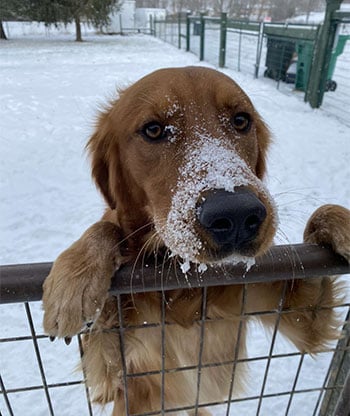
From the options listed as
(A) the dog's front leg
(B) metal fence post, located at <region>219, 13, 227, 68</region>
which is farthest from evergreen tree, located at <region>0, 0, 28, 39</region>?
(A) the dog's front leg

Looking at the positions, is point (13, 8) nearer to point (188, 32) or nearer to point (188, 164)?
point (188, 32)

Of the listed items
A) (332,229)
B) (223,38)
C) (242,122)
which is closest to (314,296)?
(332,229)

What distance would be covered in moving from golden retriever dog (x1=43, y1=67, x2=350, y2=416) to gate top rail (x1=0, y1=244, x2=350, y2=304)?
0.11 ft

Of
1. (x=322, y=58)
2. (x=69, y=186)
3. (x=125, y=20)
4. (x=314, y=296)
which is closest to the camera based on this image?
(x=314, y=296)

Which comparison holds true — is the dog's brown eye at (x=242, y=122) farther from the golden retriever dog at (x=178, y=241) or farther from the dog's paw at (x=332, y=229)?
the dog's paw at (x=332, y=229)

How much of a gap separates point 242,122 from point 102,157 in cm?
78

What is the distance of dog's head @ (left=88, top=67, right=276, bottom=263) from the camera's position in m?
1.21

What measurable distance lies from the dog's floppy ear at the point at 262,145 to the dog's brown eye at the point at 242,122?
1.04 feet

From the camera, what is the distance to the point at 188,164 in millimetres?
1501

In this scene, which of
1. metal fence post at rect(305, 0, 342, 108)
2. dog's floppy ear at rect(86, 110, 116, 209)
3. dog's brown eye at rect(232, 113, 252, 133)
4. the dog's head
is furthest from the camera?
metal fence post at rect(305, 0, 342, 108)

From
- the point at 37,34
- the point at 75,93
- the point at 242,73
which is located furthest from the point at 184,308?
the point at 37,34

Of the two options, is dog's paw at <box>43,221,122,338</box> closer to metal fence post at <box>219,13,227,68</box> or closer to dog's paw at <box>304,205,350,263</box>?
dog's paw at <box>304,205,350,263</box>

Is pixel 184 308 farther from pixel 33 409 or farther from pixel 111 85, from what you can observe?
pixel 111 85

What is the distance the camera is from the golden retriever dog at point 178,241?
124 cm
